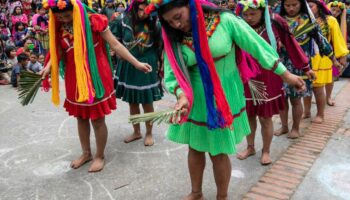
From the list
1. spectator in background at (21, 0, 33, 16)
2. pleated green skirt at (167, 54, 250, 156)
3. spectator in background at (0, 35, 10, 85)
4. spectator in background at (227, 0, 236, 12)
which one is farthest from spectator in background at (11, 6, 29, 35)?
pleated green skirt at (167, 54, 250, 156)

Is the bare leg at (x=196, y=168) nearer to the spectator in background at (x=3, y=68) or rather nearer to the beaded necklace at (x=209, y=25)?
the beaded necklace at (x=209, y=25)

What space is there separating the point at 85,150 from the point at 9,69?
5040 mm

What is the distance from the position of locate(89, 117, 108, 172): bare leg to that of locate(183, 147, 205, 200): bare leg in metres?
1.06

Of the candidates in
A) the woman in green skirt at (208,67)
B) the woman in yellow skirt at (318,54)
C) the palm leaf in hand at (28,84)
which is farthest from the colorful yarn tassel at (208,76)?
the woman in yellow skirt at (318,54)

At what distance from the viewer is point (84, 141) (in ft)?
11.5

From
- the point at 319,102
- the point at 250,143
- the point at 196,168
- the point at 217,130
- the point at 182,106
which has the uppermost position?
the point at 182,106

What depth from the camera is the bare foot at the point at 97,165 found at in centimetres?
337

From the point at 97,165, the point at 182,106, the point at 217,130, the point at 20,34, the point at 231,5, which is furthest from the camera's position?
the point at 231,5

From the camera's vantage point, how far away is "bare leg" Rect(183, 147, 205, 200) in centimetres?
260

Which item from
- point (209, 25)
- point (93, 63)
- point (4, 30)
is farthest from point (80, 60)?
point (4, 30)

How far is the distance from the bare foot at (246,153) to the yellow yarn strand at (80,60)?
159cm

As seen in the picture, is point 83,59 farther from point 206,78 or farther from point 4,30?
point 4,30

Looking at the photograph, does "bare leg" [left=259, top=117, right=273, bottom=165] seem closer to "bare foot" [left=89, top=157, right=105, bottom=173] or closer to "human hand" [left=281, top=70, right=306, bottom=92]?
"human hand" [left=281, top=70, right=306, bottom=92]

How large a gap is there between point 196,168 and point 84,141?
4.46 feet
